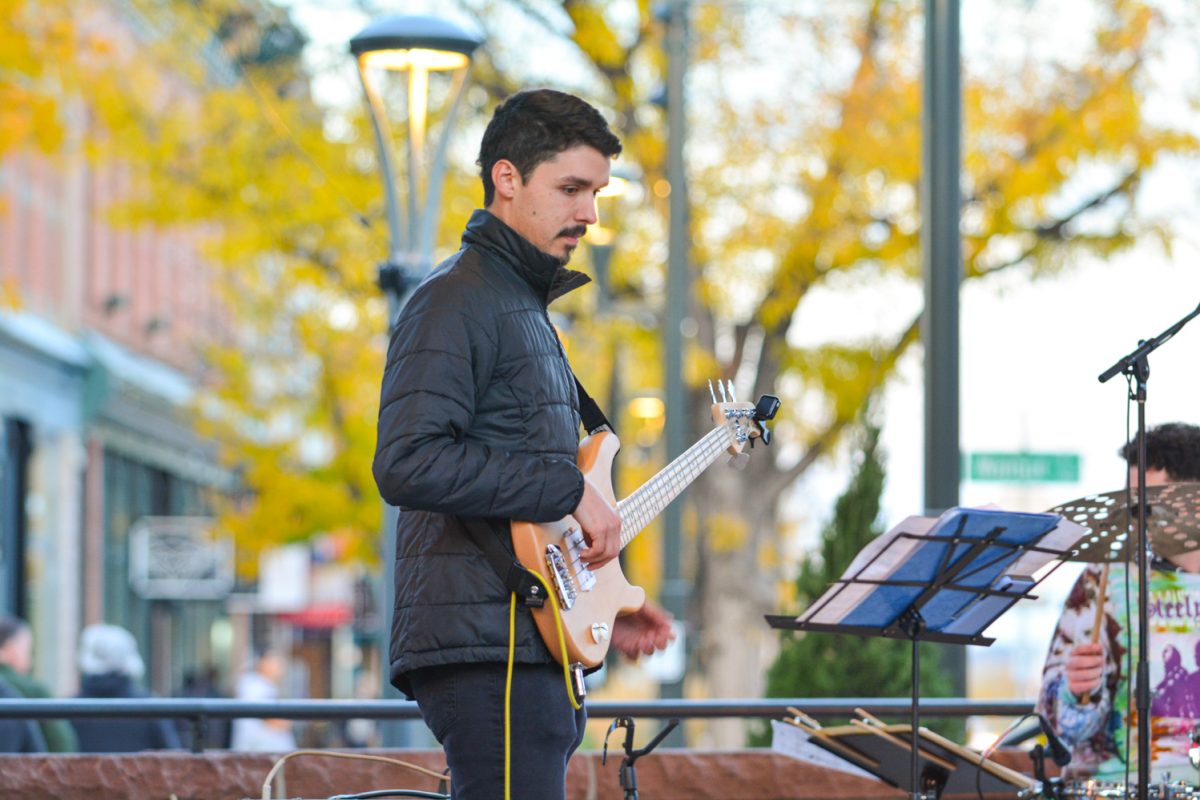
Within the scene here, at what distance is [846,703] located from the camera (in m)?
6.77

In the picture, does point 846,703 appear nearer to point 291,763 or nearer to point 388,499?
point 291,763

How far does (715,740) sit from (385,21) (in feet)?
31.6

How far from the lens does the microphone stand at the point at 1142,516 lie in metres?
5.30

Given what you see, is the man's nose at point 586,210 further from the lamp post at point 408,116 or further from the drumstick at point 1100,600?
the lamp post at point 408,116

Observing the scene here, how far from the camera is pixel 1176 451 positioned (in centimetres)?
640

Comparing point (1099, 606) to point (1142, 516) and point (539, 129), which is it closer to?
point (1142, 516)

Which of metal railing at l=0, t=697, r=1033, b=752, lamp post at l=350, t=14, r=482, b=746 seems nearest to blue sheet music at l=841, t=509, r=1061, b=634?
metal railing at l=0, t=697, r=1033, b=752

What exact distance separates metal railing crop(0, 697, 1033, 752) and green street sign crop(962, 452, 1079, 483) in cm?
586

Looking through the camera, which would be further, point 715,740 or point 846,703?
point 715,740

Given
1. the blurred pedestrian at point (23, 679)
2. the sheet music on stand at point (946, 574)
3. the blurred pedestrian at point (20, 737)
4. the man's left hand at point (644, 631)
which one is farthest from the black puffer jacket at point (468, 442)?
the blurred pedestrian at point (23, 679)

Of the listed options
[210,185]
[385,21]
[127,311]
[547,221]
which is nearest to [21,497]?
[127,311]

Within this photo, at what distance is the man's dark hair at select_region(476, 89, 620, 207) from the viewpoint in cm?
444

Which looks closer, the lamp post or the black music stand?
the black music stand

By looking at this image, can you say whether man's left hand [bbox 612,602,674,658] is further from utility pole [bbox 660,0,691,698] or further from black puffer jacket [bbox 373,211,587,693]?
utility pole [bbox 660,0,691,698]
